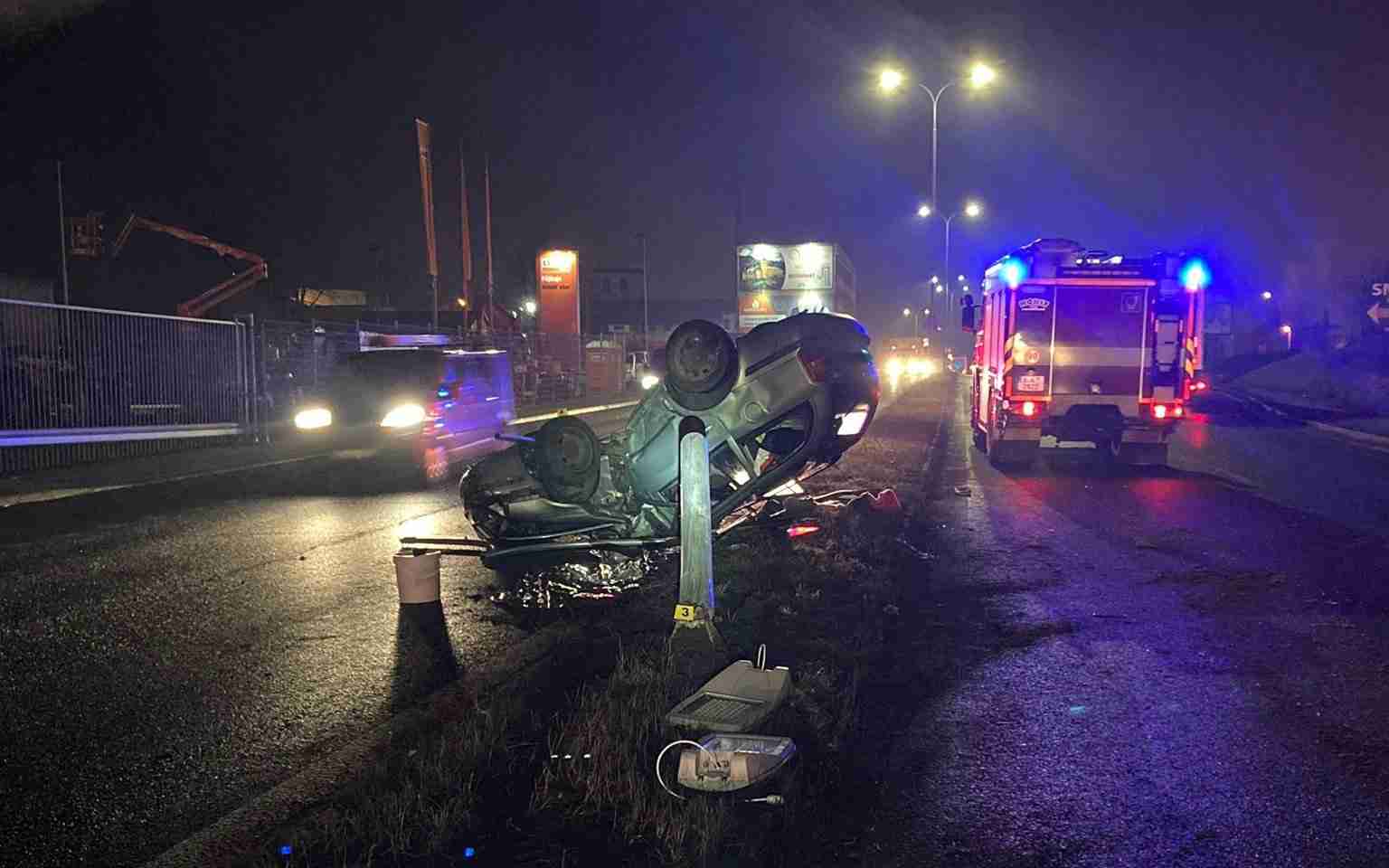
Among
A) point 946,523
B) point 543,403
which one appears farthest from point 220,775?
point 543,403

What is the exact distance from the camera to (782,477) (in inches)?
286

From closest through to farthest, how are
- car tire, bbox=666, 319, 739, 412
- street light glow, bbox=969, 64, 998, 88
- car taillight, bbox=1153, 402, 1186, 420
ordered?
car tire, bbox=666, 319, 739, 412 < car taillight, bbox=1153, 402, 1186, 420 < street light glow, bbox=969, 64, 998, 88

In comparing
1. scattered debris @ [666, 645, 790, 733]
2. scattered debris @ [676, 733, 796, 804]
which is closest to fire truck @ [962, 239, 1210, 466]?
scattered debris @ [666, 645, 790, 733]

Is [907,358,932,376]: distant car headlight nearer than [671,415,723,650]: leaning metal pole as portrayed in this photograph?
No

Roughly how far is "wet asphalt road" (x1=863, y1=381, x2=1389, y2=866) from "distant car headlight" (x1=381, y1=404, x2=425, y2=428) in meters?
7.66

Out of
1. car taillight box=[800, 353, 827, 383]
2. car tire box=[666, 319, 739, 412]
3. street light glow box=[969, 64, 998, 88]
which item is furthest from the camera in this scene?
street light glow box=[969, 64, 998, 88]

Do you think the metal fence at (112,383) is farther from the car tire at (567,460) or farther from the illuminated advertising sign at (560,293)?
the illuminated advertising sign at (560,293)

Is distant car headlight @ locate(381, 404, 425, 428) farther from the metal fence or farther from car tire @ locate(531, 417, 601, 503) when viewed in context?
car tire @ locate(531, 417, 601, 503)

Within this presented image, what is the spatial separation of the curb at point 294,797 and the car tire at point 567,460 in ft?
7.76

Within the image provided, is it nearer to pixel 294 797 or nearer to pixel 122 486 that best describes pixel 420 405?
pixel 122 486

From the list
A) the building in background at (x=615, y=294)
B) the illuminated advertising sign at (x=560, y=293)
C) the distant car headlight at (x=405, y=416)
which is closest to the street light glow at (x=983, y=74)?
the distant car headlight at (x=405, y=416)

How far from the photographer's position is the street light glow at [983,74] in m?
23.8

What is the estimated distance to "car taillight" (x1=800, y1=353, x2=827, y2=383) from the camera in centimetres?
691

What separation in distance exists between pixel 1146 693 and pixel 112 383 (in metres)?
16.4
